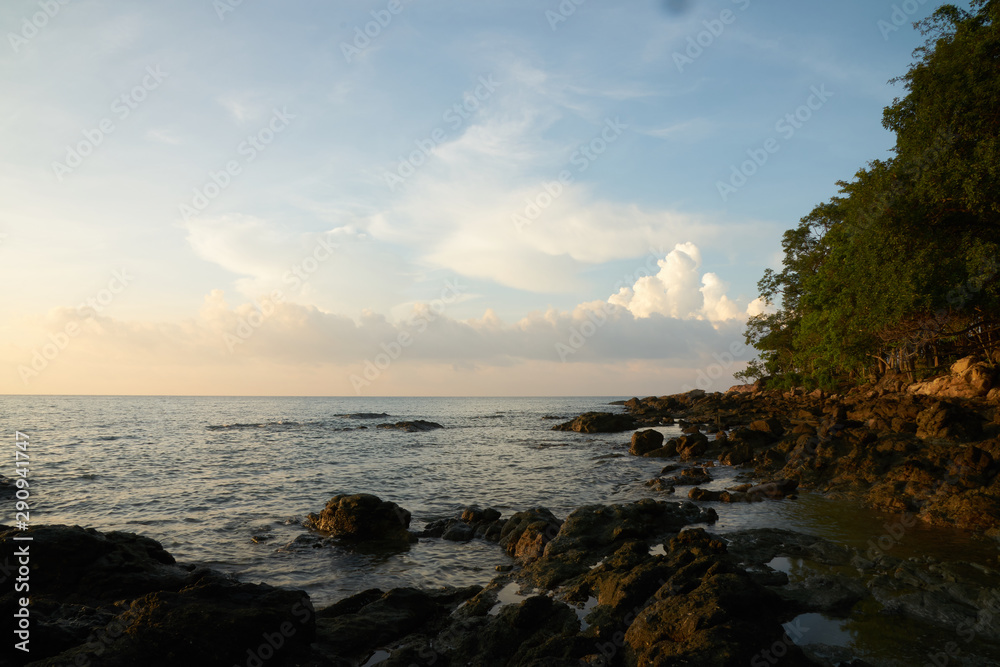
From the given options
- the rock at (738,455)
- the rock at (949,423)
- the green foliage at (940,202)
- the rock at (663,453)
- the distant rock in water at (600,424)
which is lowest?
the distant rock in water at (600,424)

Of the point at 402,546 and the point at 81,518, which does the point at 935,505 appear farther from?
the point at 81,518

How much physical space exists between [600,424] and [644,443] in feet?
69.3

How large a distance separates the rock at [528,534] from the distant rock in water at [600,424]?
38.7 metres

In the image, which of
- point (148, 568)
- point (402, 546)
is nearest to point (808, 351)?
point (402, 546)

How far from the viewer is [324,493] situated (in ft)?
68.4

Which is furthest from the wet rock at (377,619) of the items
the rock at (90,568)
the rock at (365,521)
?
the rock at (365,521)

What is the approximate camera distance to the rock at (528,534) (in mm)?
11719

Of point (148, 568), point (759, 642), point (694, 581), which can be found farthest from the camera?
point (148, 568)

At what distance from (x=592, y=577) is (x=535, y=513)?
4922 millimetres

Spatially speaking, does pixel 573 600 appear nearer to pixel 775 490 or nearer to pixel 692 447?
pixel 775 490

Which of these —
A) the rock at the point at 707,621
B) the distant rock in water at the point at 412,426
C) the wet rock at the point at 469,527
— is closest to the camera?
the rock at the point at 707,621

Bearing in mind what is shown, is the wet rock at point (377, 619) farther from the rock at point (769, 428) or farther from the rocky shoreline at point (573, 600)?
the rock at point (769, 428)

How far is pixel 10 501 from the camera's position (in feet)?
61.5

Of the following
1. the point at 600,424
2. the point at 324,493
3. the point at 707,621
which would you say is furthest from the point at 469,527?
the point at 600,424
